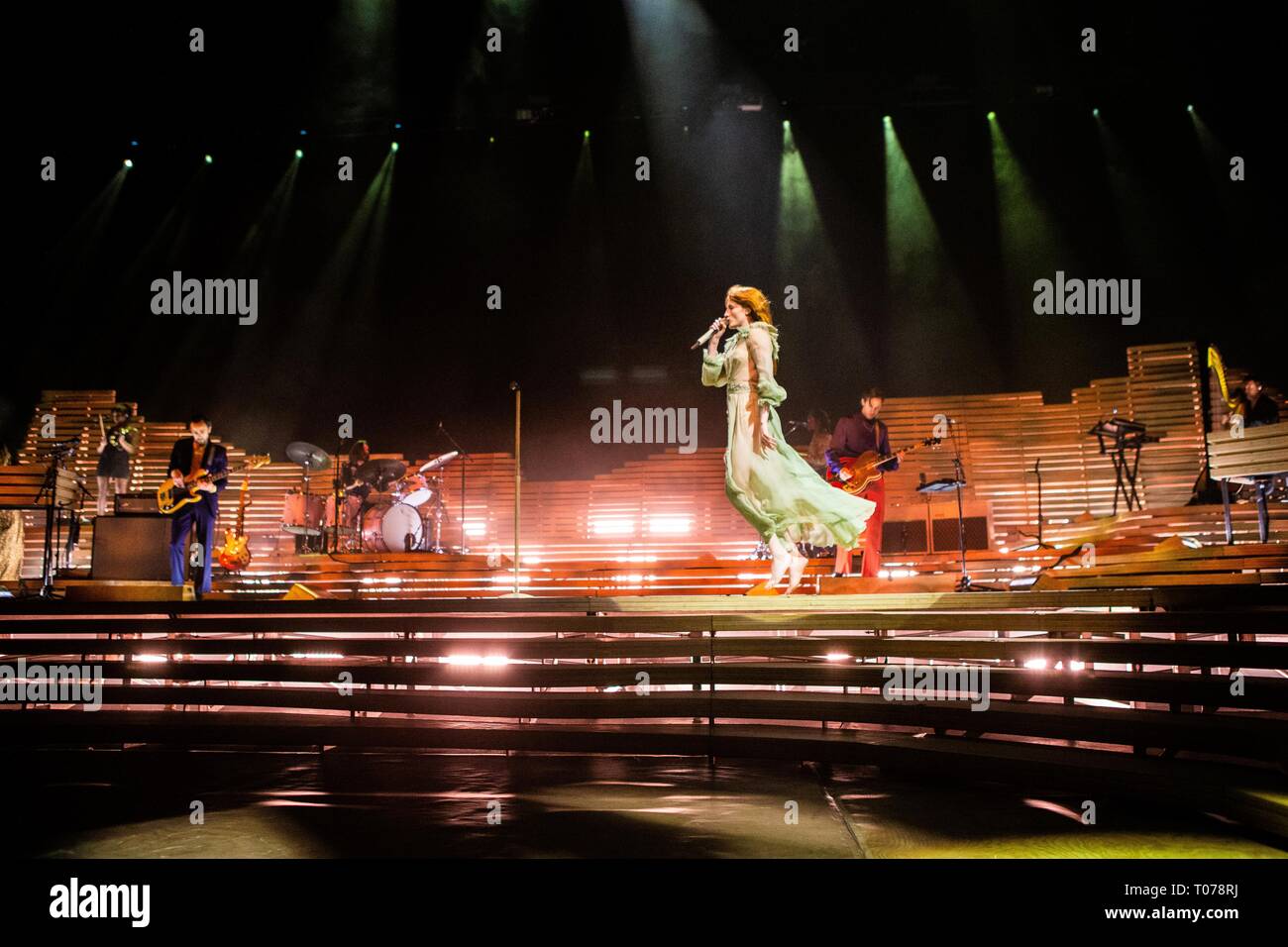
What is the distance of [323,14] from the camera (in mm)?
15062

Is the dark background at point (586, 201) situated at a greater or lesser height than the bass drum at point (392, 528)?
greater

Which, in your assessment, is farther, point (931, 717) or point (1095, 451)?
point (1095, 451)

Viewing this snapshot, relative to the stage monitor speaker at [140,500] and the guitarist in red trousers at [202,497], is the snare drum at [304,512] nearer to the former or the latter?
the stage monitor speaker at [140,500]

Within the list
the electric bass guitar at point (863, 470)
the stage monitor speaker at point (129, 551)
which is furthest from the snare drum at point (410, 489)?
the electric bass guitar at point (863, 470)

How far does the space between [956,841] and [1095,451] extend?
13.1 m

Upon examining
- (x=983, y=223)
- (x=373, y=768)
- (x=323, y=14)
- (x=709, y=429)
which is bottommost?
(x=373, y=768)

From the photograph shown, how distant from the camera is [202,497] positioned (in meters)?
8.77

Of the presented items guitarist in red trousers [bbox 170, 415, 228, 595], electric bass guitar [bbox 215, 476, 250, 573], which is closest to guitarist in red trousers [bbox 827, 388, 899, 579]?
guitarist in red trousers [bbox 170, 415, 228, 595]

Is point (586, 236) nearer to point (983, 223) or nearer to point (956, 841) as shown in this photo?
point (983, 223)

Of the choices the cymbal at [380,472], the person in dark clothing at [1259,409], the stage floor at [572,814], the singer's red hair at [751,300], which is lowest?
the stage floor at [572,814]

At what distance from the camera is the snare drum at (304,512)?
48.0 feet

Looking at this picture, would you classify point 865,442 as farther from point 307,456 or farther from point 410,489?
point 307,456

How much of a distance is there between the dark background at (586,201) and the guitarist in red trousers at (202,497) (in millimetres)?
9042

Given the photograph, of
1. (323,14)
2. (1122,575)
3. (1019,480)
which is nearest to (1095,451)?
(1019,480)
